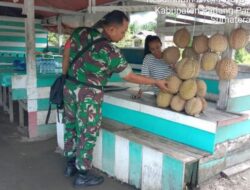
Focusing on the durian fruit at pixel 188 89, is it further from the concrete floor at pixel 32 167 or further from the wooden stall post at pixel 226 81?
the concrete floor at pixel 32 167

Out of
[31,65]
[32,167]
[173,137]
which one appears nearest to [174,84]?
[173,137]

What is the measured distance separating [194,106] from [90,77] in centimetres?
91

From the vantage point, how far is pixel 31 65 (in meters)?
3.78

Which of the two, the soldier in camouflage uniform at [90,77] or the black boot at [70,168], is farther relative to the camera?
the black boot at [70,168]

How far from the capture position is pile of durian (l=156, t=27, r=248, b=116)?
2.51 meters

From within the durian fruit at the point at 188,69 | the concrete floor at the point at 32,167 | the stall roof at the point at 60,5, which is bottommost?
the concrete floor at the point at 32,167

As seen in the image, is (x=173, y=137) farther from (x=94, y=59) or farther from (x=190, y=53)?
(x=94, y=59)

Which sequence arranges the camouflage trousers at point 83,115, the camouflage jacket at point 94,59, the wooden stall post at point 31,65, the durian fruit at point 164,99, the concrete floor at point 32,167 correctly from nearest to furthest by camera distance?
the camouflage jacket at point 94,59, the camouflage trousers at point 83,115, the durian fruit at point 164,99, the concrete floor at point 32,167, the wooden stall post at point 31,65

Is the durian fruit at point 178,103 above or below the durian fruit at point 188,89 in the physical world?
below

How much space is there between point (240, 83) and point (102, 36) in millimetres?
1342

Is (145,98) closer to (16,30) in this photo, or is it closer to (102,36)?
(102,36)

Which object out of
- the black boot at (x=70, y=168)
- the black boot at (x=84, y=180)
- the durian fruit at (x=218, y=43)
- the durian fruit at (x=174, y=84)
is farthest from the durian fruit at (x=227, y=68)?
the black boot at (x=70, y=168)

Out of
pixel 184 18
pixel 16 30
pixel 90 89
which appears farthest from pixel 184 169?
pixel 16 30

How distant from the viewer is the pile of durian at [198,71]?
8.22ft
